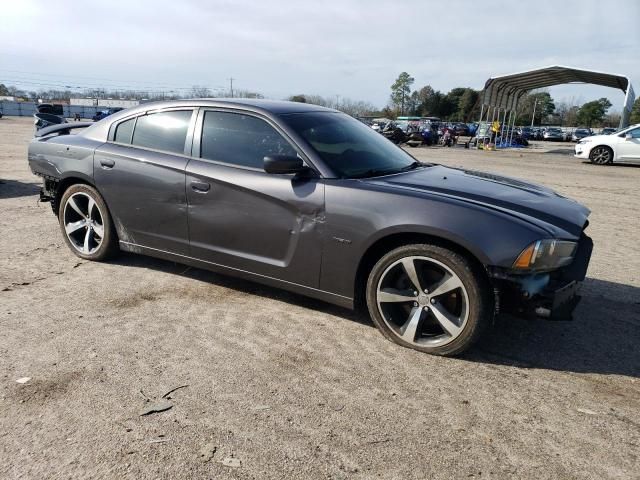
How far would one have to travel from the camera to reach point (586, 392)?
2867 mm

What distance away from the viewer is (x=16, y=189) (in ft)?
29.5

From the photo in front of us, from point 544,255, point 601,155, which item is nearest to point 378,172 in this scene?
point 544,255

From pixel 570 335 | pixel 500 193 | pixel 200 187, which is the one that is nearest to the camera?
pixel 500 193

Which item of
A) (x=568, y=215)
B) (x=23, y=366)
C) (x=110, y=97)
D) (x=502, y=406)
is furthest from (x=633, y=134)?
(x=110, y=97)

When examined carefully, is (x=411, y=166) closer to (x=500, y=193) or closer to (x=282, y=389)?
(x=500, y=193)

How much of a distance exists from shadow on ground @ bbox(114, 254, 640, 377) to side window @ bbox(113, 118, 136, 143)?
4.55 ft

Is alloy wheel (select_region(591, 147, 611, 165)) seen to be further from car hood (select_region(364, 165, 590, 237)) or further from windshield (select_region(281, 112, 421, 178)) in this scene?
windshield (select_region(281, 112, 421, 178))

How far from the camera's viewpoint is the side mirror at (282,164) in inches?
136

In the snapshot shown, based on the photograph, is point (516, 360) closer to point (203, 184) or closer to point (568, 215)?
point (568, 215)

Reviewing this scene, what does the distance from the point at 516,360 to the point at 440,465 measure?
126 cm

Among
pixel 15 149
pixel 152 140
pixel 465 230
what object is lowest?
pixel 15 149

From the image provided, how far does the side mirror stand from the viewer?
346cm

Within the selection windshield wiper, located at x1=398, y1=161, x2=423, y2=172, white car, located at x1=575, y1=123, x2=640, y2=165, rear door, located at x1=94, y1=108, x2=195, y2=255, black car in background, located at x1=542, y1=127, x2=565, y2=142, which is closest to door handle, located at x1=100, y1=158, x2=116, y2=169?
rear door, located at x1=94, y1=108, x2=195, y2=255

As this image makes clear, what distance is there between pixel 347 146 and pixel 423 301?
143 cm
